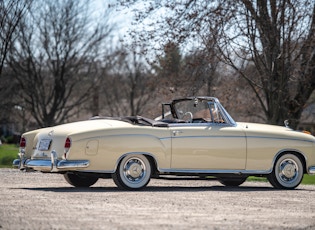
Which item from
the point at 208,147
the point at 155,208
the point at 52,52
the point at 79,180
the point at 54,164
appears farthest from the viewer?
the point at 52,52

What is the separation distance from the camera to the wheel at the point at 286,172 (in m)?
13.1

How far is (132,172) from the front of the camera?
1184 cm

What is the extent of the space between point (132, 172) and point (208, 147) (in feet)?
4.40

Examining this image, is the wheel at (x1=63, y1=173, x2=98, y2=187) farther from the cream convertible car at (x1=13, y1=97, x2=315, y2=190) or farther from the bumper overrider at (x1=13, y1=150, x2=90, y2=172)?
the bumper overrider at (x1=13, y1=150, x2=90, y2=172)

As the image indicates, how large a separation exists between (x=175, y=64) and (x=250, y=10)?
10.3 meters

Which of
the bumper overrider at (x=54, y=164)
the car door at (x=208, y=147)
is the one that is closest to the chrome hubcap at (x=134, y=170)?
the car door at (x=208, y=147)

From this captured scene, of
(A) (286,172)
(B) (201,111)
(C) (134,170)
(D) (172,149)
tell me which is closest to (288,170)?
(A) (286,172)

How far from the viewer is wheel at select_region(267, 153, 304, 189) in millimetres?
13078

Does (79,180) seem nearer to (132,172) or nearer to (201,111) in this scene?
(132,172)

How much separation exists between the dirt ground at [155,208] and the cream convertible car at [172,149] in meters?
0.30

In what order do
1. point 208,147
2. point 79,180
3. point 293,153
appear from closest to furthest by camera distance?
point 208,147 → point 79,180 → point 293,153

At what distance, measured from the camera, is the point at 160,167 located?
39.5ft

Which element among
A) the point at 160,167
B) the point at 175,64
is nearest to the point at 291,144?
the point at 160,167

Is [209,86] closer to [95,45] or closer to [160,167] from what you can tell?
[95,45]
